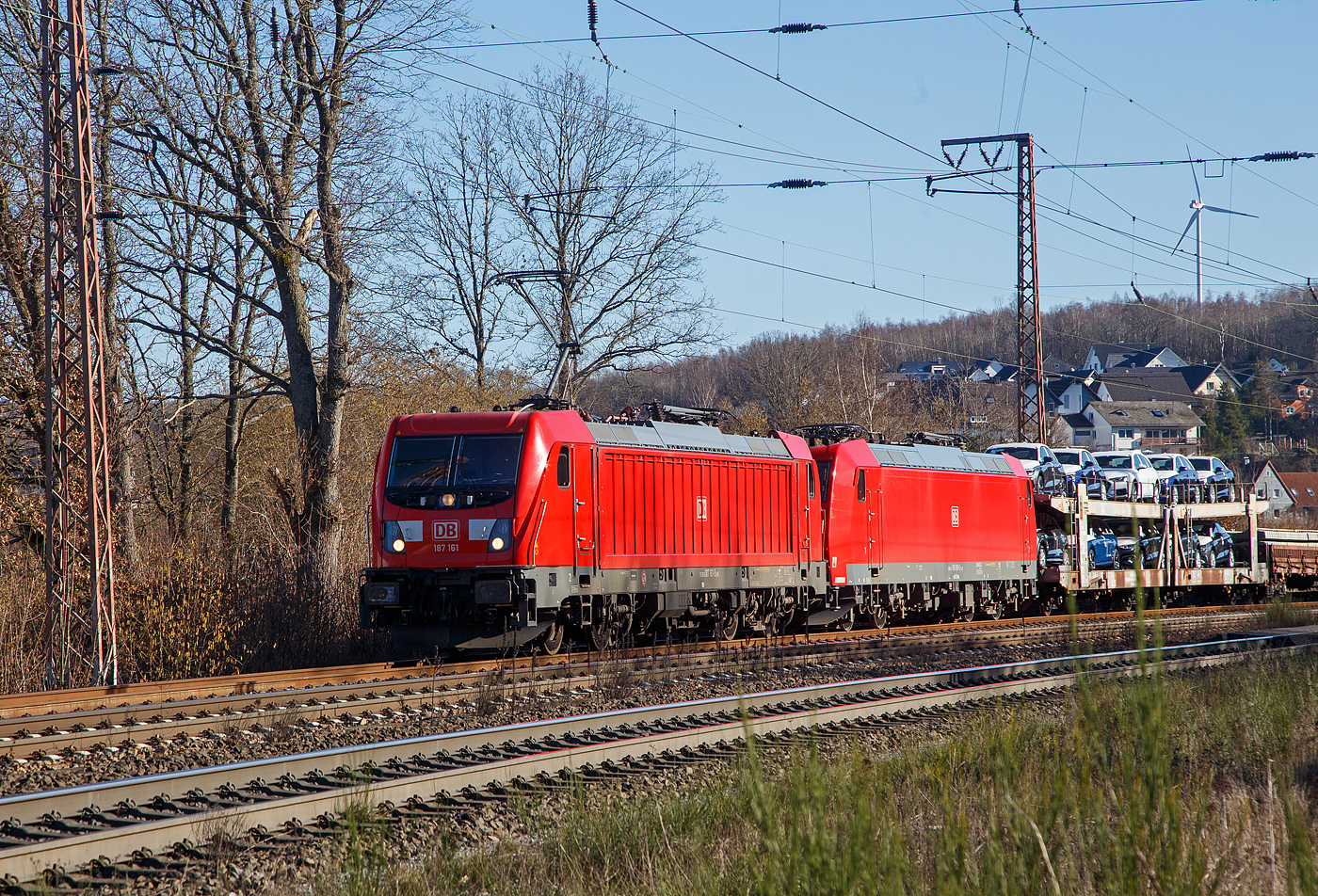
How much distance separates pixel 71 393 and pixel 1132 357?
5117 inches

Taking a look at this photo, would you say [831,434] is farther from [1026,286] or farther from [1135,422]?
[1135,422]

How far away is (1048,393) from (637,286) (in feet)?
242

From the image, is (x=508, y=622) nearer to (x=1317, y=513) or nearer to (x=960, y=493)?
(x=960, y=493)

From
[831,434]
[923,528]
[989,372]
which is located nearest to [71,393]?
[831,434]

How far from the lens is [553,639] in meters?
16.0

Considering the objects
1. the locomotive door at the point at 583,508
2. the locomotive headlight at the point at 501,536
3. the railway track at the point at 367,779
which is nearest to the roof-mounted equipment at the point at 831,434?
the locomotive door at the point at 583,508

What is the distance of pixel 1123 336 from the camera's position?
386ft

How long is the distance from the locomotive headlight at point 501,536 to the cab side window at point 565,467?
3.19 feet

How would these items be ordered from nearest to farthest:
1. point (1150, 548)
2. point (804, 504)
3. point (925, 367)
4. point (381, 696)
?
1. point (381, 696)
2. point (804, 504)
3. point (1150, 548)
4. point (925, 367)

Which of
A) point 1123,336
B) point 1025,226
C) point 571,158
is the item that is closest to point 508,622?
point 1025,226

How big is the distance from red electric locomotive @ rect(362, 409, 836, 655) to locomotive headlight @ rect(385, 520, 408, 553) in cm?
2

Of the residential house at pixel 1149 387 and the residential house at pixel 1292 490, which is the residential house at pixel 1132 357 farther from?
the residential house at pixel 1292 490

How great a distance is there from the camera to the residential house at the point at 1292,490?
7912 cm

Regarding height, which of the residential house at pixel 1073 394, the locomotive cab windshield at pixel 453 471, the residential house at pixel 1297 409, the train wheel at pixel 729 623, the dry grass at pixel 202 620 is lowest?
the train wheel at pixel 729 623
